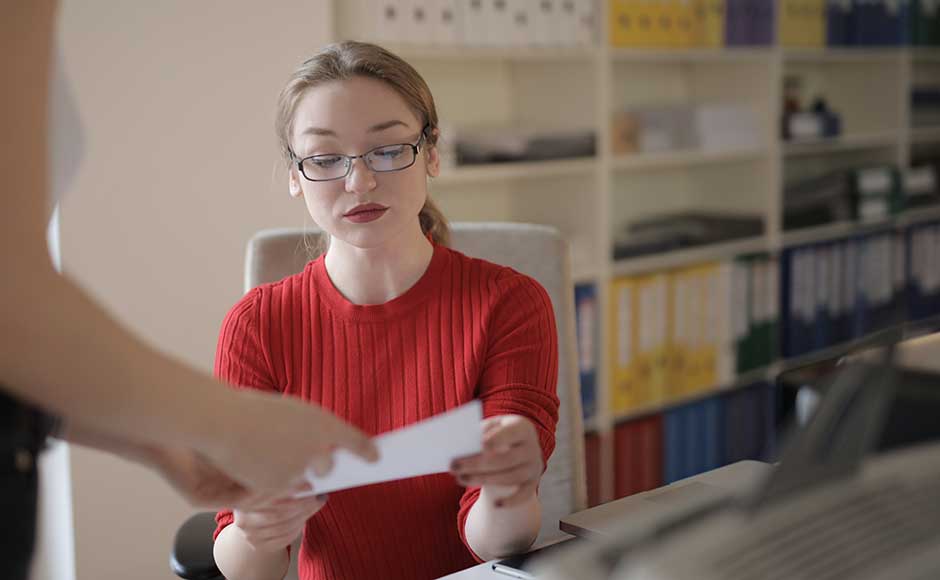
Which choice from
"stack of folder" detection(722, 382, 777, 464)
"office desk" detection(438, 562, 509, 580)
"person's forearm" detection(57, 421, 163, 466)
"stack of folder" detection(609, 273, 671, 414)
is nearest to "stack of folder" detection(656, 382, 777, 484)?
"stack of folder" detection(722, 382, 777, 464)

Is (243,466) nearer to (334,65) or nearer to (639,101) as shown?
(334,65)

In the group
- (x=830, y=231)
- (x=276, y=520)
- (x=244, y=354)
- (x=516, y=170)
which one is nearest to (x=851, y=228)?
(x=830, y=231)

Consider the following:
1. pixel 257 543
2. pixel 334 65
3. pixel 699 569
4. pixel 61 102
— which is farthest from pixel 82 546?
pixel 699 569

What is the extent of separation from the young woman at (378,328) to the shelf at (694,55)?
1.71 metres

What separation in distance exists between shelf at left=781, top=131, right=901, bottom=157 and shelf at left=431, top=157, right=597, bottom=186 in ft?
3.14

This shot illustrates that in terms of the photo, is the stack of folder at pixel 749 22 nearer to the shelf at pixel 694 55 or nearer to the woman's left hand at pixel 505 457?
the shelf at pixel 694 55

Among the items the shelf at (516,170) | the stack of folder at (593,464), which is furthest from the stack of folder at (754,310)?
the shelf at (516,170)

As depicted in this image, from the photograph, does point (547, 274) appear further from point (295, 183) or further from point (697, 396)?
point (697, 396)

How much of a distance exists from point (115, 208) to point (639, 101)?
195cm

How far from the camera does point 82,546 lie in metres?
2.15

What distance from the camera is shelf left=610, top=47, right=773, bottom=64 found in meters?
3.07

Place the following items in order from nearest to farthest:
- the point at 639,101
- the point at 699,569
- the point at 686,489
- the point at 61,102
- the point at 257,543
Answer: the point at 699,569
the point at 61,102
the point at 257,543
the point at 686,489
the point at 639,101

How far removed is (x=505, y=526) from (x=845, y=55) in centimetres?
306

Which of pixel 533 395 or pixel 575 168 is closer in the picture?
pixel 533 395
